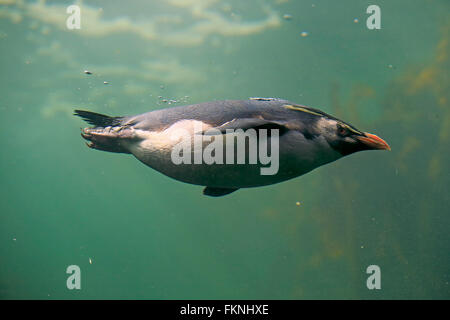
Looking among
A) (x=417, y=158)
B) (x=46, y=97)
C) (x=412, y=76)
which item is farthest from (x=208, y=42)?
(x=46, y=97)

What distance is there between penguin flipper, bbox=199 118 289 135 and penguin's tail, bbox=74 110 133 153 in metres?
0.60

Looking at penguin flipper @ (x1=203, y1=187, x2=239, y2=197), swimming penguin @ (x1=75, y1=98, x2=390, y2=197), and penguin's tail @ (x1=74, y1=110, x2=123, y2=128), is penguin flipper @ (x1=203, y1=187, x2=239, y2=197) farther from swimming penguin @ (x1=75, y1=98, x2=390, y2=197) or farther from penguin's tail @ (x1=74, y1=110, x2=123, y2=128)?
penguin's tail @ (x1=74, y1=110, x2=123, y2=128)

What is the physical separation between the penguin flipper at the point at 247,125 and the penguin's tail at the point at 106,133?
1.96 ft

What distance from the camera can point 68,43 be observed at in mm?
12055

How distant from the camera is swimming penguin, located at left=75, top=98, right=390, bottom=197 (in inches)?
62.8

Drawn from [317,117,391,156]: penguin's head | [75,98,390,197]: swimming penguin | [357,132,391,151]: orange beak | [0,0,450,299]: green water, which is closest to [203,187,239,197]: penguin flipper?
[75,98,390,197]: swimming penguin

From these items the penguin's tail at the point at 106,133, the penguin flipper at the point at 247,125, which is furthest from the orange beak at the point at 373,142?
the penguin's tail at the point at 106,133

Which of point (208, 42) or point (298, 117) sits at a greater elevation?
point (208, 42)

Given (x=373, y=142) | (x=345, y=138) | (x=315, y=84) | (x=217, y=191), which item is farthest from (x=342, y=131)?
(x=315, y=84)

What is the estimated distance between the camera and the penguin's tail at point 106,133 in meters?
1.88
